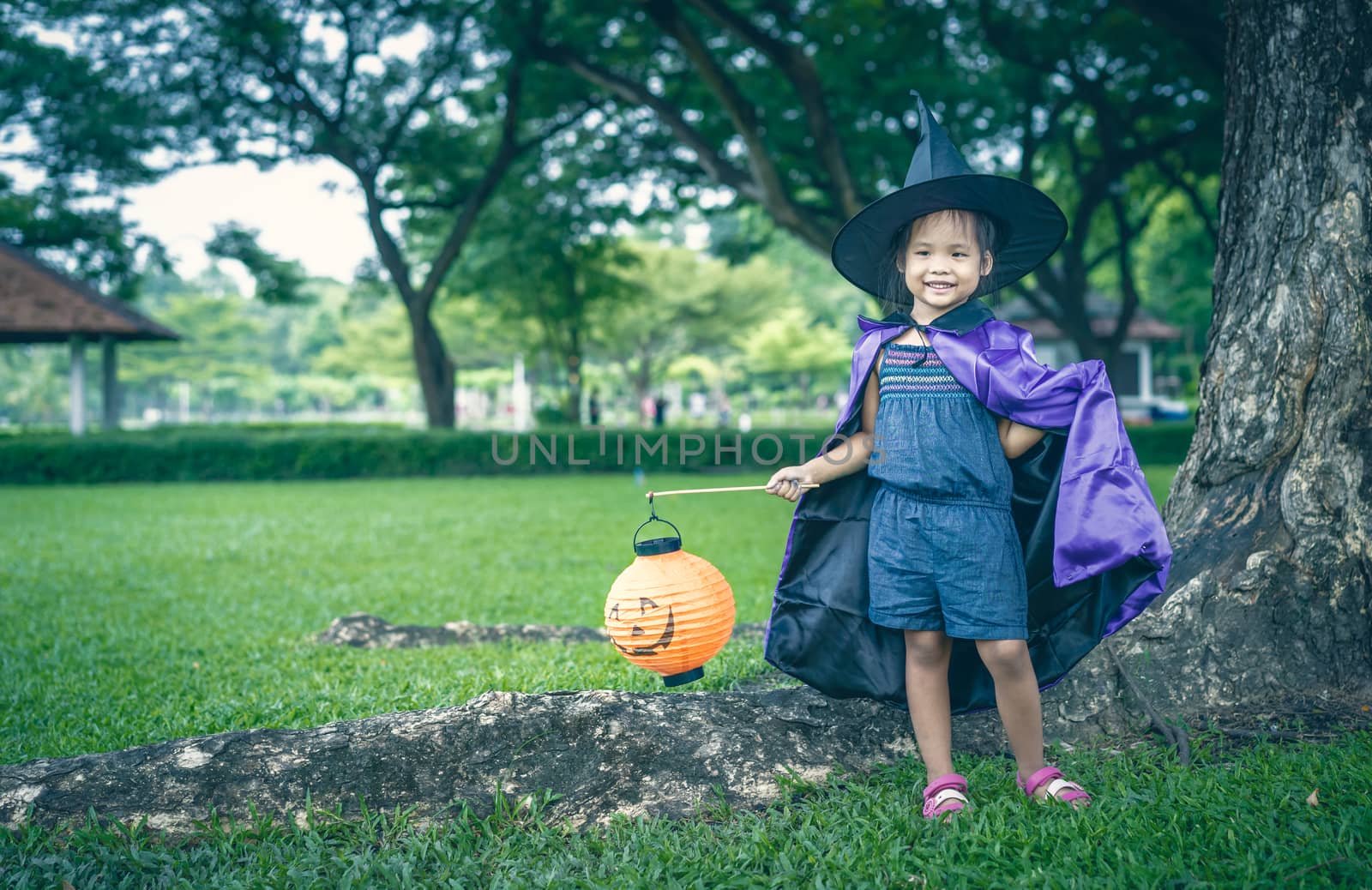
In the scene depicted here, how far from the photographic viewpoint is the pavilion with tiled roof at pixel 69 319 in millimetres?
19203

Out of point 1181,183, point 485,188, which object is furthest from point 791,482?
point 485,188

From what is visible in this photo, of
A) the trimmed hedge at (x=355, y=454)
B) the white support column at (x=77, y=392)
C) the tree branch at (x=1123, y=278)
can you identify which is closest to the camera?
the trimmed hedge at (x=355, y=454)

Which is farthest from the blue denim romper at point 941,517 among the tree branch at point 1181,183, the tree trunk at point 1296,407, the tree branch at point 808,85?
the tree branch at point 1181,183

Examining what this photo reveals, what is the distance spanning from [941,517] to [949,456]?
0.17 metres

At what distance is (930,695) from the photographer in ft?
8.87

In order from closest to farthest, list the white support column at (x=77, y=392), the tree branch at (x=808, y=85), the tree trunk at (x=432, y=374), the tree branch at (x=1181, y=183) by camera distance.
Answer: the tree branch at (x=808, y=85) < the tree branch at (x=1181, y=183) < the white support column at (x=77, y=392) < the tree trunk at (x=432, y=374)

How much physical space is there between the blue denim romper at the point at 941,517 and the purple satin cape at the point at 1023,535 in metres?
0.09

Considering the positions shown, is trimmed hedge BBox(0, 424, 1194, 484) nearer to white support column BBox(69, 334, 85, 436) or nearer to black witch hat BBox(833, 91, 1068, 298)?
white support column BBox(69, 334, 85, 436)

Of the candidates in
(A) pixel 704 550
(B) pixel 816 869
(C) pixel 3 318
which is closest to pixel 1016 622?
(B) pixel 816 869

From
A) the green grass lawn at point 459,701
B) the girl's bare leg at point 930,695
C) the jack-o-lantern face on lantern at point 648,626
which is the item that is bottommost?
the green grass lawn at point 459,701

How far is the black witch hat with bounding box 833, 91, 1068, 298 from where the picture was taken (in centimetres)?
261

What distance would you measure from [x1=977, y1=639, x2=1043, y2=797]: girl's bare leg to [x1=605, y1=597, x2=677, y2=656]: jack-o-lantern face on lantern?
870 mm

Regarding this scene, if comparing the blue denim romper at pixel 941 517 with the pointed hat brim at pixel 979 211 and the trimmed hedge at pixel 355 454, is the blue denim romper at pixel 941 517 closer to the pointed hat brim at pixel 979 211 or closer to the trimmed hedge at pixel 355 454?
the pointed hat brim at pixel 979 211

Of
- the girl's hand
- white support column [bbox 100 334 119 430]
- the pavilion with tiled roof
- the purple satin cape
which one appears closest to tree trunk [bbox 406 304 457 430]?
the pavilion with tiled roof
